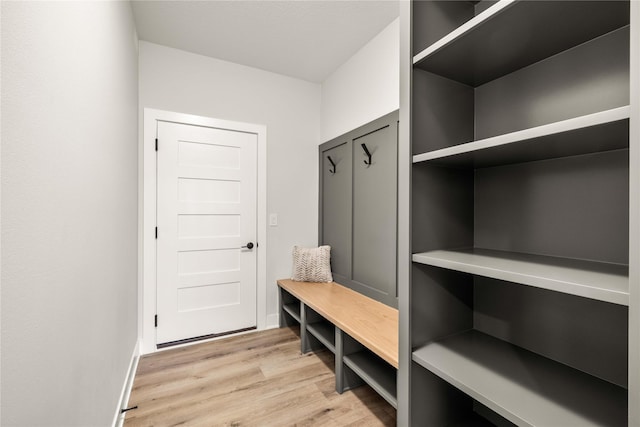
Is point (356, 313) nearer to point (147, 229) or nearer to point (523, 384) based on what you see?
point (523, 384)

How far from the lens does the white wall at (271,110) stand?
2541 mm

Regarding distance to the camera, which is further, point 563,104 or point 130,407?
point 130,407

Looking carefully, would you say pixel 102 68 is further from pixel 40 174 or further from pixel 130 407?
pixel 130 407

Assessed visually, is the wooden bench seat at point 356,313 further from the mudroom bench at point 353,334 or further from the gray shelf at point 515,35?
the gray shelf at point 515,35

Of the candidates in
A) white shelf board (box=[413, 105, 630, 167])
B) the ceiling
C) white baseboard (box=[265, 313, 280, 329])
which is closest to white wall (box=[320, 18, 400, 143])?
the ceiling

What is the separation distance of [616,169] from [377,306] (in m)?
1.63

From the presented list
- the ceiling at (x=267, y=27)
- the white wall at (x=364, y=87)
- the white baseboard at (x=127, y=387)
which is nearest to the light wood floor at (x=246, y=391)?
the white baseboard at (x=127, y=387)

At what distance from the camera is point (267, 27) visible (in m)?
2.25

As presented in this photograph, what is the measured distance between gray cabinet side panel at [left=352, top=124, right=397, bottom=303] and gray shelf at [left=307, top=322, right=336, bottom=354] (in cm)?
43

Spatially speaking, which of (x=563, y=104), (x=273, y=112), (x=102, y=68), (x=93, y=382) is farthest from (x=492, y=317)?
(x=273, y=112)

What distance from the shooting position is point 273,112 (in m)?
2.98

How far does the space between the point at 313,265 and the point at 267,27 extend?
2071mm

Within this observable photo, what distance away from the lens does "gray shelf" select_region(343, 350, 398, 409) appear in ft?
5.24

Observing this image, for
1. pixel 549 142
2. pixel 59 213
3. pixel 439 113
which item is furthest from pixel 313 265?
pixel 549 142
